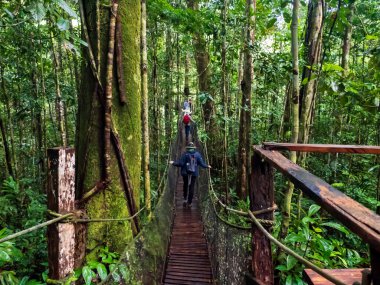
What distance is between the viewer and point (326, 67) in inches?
63.1

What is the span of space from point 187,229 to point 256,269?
3.26 metres

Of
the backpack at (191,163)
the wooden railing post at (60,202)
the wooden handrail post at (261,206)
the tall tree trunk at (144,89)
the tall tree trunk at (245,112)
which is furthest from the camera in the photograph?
the backpack at (191,163)

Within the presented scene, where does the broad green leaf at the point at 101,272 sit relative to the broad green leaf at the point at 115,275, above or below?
above

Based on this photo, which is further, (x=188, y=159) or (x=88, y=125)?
(x=188, y=159)

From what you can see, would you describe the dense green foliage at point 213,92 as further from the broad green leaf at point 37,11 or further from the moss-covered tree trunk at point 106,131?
the moss-covered tree trunk at point 106,131

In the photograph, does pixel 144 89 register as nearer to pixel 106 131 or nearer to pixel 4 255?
pixel 106 131

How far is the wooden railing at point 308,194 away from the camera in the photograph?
51 cm

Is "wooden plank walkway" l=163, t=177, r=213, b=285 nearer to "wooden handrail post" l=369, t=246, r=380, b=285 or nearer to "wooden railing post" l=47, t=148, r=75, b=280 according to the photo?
"wooden railing post" l=47, t=148, r=75, b=280

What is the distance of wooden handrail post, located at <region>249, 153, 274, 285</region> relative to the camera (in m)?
1.27

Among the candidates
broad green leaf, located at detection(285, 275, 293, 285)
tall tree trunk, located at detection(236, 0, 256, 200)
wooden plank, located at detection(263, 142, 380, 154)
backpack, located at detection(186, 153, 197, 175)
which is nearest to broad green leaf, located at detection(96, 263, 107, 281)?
broad green leaf, located at detection(285, 275, 293, 285)

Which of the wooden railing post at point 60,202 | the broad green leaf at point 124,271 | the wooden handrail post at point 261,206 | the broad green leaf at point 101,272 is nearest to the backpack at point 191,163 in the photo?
the broad green leaf at point 124,271

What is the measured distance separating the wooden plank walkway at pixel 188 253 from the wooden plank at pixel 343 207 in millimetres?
2636

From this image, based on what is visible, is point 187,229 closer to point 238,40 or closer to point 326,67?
point 238,40

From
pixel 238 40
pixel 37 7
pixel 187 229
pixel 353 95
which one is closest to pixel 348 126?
pixel 238 40
